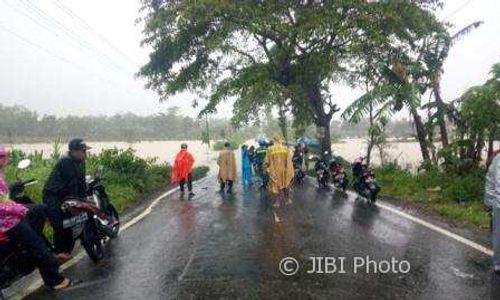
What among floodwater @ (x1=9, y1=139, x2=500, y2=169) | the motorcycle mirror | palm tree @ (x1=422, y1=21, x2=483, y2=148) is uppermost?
palm tree @ (x1=422, y1=21, x2=483, y2=148)

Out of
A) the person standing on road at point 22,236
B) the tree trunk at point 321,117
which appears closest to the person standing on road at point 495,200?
the person standing on road at point 22,236

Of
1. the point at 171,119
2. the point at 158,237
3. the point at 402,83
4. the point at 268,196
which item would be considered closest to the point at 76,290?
the point at 158,237

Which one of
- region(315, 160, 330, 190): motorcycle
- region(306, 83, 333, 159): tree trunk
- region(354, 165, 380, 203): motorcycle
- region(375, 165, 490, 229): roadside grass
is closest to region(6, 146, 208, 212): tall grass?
region(315, 160, 330, 190): motorcycle

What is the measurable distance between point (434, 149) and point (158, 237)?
10.8m

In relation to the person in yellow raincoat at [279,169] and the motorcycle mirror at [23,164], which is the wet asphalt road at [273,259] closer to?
the motorcycle mirror at [23,164]

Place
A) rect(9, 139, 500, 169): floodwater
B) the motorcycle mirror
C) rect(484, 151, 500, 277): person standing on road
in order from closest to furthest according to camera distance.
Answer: rect(484, 151, 500, 277): person standing on road < the motorcycle mirror < rect(9, 139, 500, 169): floodwater

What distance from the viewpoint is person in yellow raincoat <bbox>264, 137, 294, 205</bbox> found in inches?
526

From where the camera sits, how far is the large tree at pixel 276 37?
69.4 feet

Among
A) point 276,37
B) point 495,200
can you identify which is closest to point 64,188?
point 495,200

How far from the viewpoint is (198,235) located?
355 inches

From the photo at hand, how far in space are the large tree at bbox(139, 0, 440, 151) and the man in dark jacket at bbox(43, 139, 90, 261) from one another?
14.7m

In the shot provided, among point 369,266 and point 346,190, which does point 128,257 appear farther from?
point 346,190

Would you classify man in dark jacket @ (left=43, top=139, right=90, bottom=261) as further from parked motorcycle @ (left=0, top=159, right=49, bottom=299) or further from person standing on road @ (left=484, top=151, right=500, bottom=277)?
person standing on road @ (left=484, top=151, right=500, bottom=277)

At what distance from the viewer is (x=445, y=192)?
43.1 feet
